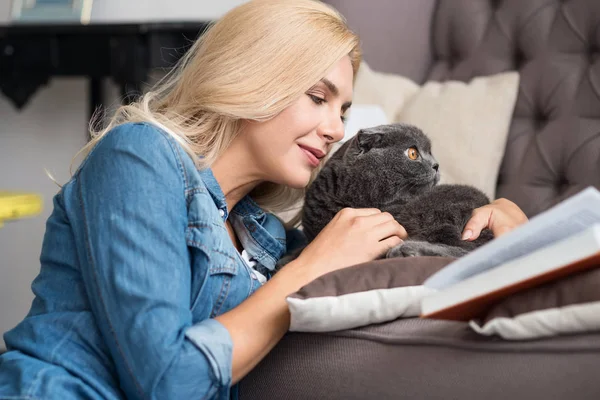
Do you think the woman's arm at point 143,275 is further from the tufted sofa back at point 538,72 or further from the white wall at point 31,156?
the white wall at point 31,156

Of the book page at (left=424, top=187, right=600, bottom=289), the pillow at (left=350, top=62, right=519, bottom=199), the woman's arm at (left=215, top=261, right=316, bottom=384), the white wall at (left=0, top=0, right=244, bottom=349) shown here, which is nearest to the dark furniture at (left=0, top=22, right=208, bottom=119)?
the white wall at (left=0, top=0, right=244, bottom=349)

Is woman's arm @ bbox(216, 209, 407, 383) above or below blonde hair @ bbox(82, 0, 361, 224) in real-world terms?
below

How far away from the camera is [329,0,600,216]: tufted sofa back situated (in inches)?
72.9

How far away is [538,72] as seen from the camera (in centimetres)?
196

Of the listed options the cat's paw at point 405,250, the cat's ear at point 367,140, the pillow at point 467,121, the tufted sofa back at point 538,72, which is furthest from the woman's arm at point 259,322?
the tufted sofa back at point 538,72

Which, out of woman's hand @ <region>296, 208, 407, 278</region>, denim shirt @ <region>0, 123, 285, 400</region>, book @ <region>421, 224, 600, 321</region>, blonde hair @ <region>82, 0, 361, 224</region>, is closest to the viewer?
book @ <region>421, 224, 600, 321</region>

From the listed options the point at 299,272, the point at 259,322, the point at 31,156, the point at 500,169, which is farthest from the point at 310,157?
the point at 31,156

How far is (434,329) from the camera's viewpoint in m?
0.88

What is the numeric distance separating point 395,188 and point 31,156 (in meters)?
2.23

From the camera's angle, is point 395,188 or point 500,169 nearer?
point 395,188

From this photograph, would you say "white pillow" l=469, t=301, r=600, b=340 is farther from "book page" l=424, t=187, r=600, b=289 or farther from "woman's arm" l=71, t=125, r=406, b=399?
"woman's arm" l=71, t=125, r=406, b=399

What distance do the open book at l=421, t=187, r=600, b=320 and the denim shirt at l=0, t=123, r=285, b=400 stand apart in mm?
335

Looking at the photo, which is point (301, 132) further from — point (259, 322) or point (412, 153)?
point (259, 322)

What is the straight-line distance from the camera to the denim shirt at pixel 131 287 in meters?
0.89
